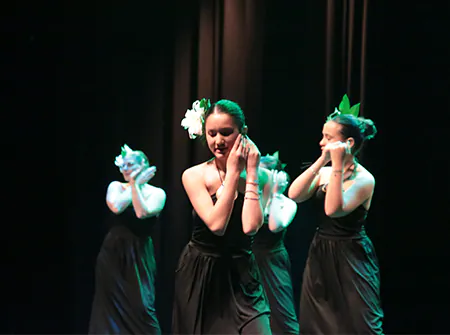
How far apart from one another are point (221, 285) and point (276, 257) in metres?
1.40

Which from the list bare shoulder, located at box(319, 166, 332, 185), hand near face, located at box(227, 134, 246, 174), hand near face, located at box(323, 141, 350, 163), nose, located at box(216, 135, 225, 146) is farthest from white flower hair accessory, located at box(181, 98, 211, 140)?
bare shoulder, located at box(319, 166, 332, 185)

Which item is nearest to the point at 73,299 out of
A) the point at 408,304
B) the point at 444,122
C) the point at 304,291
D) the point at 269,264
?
the point at 269,264

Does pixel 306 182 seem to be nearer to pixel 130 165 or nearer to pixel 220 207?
pixel 220 207

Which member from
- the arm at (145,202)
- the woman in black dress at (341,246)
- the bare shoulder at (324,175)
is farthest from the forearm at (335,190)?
the arm at (145,202)

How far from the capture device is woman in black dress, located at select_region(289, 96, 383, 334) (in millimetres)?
3885

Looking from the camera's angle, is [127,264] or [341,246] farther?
[127,264]

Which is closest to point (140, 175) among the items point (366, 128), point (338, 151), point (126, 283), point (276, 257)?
point (126, 283)

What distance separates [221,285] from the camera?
3197 millimetres

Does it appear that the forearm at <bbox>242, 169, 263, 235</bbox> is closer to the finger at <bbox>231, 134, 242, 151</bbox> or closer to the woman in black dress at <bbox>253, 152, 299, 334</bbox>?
the finger at <bbox>231, 134, 242, 151</bbox>

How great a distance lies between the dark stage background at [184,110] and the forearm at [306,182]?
29.2 inches

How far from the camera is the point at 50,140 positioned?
17.9ft

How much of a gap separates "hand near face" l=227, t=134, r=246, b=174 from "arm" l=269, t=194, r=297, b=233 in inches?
53.8

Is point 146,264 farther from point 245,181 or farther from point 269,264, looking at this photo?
point 245,181

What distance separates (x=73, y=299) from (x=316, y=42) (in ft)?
10.1
